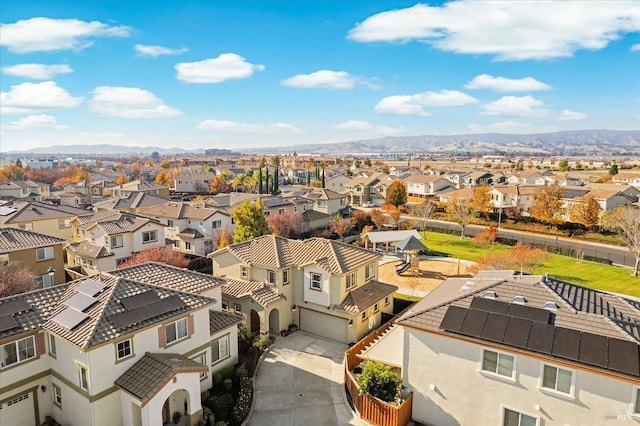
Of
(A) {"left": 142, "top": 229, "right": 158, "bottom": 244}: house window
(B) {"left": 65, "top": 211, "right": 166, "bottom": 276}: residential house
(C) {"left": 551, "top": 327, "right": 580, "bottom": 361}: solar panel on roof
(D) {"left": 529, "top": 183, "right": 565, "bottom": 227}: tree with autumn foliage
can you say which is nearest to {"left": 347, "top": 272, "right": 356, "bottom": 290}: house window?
(C) {"left": 551, "top": 327, "right": 580, "bottom": 361}: solar panel on roof

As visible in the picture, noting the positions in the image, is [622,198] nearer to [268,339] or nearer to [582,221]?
[582,221]

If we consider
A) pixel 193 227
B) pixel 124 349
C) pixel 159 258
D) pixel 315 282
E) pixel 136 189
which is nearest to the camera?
pixel 124 349

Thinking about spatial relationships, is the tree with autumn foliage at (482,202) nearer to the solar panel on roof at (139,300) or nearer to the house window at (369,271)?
the house window at (369,271)

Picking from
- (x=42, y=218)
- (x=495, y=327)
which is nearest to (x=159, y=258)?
(x=42, y=218)

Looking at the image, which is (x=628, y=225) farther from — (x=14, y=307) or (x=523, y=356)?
(x=14, y=307)

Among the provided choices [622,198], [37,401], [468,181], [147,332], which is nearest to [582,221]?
[622,198]

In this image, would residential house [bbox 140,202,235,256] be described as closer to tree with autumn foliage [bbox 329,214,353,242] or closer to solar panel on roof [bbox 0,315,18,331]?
tree with autumn foliage [bbox 329,214,353,242]

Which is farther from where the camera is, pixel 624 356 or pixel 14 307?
pixel 14 307
